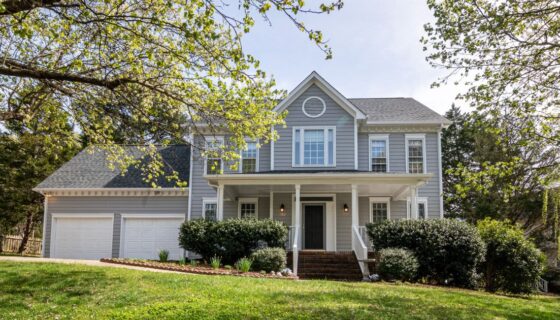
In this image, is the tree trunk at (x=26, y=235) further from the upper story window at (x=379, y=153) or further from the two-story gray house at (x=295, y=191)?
the upper story window at (x=379, y=153)

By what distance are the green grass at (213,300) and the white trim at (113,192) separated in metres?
8.76

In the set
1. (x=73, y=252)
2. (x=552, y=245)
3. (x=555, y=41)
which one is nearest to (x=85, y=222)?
(x=73, y=252)

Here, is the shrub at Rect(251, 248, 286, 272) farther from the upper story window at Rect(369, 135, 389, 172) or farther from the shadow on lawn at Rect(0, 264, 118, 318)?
the upper story window at Rect(369, 135, 389, 172)

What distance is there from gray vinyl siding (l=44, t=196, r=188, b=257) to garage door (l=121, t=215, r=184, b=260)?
31 cm

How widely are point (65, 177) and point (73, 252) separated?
3.38m

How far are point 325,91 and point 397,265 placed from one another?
27.2 ft

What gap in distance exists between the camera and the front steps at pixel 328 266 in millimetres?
14109

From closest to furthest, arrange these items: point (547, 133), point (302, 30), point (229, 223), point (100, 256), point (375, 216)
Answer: point (302, 30) < point (547, 133) < point (229, 223) < point (375, 216) < point (100, 256)

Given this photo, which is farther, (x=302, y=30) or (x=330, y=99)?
(x=330, y=99)

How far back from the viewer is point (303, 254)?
1569 cm

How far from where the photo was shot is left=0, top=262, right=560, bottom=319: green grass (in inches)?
298

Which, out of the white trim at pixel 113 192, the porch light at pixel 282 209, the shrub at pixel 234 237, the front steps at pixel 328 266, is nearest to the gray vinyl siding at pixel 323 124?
the porch light at pixel 282 209

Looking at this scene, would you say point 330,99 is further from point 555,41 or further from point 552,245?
point 552,245

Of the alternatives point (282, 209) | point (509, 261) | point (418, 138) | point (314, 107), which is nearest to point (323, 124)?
point (314, 107)
